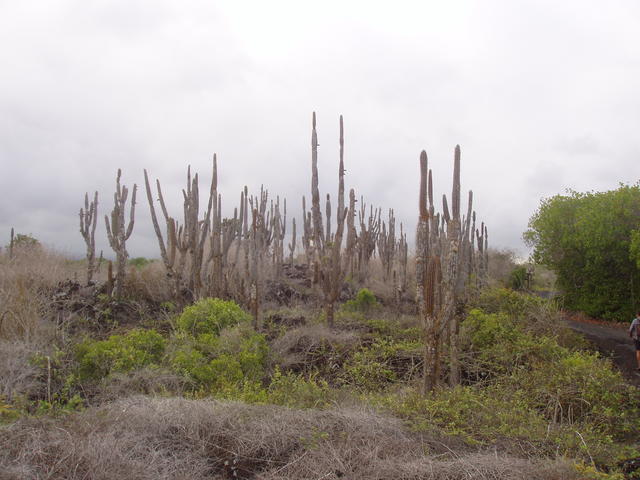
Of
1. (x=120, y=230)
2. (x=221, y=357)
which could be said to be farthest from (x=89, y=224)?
(x=221, y=357)

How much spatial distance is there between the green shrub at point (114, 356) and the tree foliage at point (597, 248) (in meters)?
16.2

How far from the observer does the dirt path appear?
12.1m

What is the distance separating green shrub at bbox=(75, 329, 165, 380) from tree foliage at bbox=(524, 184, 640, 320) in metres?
16.2

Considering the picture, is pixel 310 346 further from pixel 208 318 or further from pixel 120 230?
pixel 120 230

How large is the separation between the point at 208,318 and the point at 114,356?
232 centimetres

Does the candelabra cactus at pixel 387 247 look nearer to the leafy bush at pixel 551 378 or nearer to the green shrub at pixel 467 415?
the leafy bush at pixel 551 378

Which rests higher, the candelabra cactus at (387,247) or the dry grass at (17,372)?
the candelabra cactus at (387,247)

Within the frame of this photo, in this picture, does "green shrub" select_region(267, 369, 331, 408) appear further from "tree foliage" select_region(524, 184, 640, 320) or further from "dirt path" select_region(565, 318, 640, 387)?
"tree foliage" select_region(524, 184, 640, 320)

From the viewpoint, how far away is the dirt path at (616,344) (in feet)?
39.7

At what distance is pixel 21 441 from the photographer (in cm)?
469

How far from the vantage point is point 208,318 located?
10.0 m

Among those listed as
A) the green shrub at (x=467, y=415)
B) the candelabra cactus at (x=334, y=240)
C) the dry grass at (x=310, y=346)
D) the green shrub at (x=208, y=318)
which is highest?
the candelabra cactus at (x=334, y=240)

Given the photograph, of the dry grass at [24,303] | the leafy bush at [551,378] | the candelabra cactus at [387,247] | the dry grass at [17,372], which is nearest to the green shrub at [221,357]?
the dry grass at [17,372]

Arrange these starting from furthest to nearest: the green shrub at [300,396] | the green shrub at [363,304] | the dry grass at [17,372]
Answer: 1. the green shrub at [363,304]
2. the green shrub at [300,396]
3. the dry grass at [17,372]
